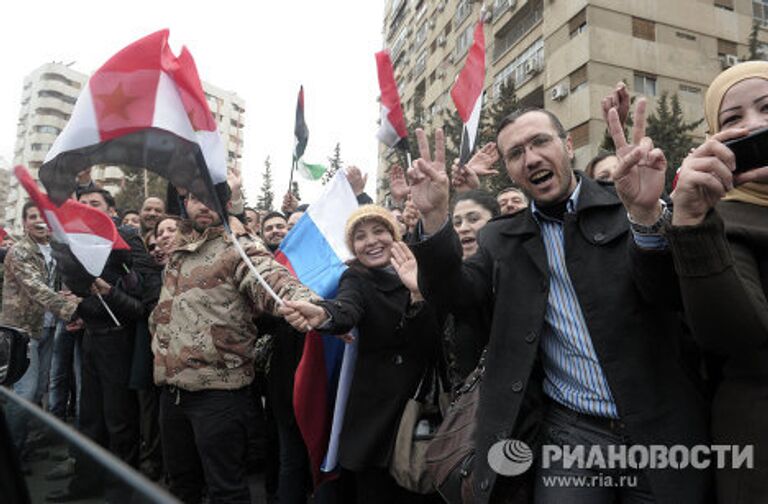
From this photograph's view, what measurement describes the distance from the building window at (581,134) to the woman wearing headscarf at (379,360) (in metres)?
17.5

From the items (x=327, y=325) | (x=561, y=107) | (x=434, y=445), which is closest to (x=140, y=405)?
(x=327, y=325)

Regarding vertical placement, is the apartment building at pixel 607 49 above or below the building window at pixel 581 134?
above

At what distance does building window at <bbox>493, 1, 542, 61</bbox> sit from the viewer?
22.2 m

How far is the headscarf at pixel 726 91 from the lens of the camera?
1.49 metres

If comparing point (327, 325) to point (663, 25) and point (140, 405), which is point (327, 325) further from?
point (663, 25)

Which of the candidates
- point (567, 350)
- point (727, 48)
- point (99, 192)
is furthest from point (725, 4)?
point (567, 350)

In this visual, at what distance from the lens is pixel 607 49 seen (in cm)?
1928

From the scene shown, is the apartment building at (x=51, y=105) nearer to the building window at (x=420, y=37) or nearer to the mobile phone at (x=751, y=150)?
the building window at (x=420, y=37)

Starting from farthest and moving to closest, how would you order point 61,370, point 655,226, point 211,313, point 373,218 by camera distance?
point 61,370, point 373,218, point 211,313, point 655,226

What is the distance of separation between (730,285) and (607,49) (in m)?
20.6

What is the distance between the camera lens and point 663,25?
20266 millimetres

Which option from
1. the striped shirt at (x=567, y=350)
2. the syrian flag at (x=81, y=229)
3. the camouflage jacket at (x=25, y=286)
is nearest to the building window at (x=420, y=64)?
the camouflage jacket at (x=25, y=286)

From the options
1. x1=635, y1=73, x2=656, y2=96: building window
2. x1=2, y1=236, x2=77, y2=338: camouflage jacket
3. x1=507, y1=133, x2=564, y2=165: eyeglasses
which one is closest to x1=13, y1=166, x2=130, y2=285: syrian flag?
x1=2, y1=236, x2=77, y2=338: camouflage jacket

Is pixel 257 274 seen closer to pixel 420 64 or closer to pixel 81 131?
pixel 81 131
